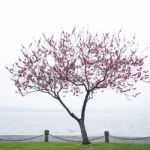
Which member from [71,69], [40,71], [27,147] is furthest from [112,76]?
[27,147]

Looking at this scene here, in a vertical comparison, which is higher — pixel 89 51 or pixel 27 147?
pixel 89 51

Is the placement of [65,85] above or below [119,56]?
below

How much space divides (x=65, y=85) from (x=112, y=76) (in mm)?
3531

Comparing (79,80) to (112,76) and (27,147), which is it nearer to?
Answer: (112,76)

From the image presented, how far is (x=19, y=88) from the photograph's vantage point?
1214 inches

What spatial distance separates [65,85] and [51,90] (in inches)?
43.3

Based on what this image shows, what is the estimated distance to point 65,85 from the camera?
1200 inches

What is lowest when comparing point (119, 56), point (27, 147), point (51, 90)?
point (27, 147)

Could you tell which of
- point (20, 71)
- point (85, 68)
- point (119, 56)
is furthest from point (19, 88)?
point (119, 56)

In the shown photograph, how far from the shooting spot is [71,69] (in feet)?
98.4

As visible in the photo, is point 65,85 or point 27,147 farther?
point 65,85

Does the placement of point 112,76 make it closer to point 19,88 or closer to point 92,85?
point 92,85

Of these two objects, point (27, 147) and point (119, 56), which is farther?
point (119, 56)

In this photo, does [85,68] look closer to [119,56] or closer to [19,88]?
[119,56]
